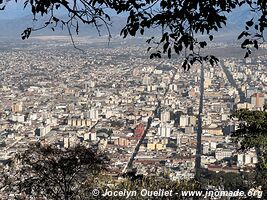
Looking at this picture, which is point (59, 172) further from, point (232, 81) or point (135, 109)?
point (232, 81)

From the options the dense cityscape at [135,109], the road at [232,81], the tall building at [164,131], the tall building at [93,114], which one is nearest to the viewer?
the dense cityscape at [135,109]

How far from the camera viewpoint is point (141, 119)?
1923 cm

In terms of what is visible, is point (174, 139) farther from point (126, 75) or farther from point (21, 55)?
point (21, 55)

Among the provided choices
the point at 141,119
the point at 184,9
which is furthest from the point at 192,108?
the point at 184,9

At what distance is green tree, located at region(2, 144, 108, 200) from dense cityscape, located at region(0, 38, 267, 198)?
1.42 meters

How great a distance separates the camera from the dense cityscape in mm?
12453

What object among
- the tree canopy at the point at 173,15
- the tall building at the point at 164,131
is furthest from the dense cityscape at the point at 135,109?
the tree canopy at the point at 173,15

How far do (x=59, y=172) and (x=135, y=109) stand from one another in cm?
1742

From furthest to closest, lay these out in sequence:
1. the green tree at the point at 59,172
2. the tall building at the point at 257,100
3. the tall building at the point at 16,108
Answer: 1. the tall building at the point at 16,108
2. the tall building at the point at 257,100
3. the green tree at the point at 59,172

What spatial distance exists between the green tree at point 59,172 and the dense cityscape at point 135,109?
1.42 m

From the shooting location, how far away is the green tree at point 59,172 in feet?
12.5

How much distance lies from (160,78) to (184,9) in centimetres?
2858

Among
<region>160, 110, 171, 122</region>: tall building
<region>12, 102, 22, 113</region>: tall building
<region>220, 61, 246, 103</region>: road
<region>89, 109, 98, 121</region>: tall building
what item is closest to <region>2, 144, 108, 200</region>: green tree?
<region>160, 110, 171, 122</region>: tall building

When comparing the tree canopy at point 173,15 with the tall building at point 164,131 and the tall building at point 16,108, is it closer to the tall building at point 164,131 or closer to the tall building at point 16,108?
the tall building at point 164,131
